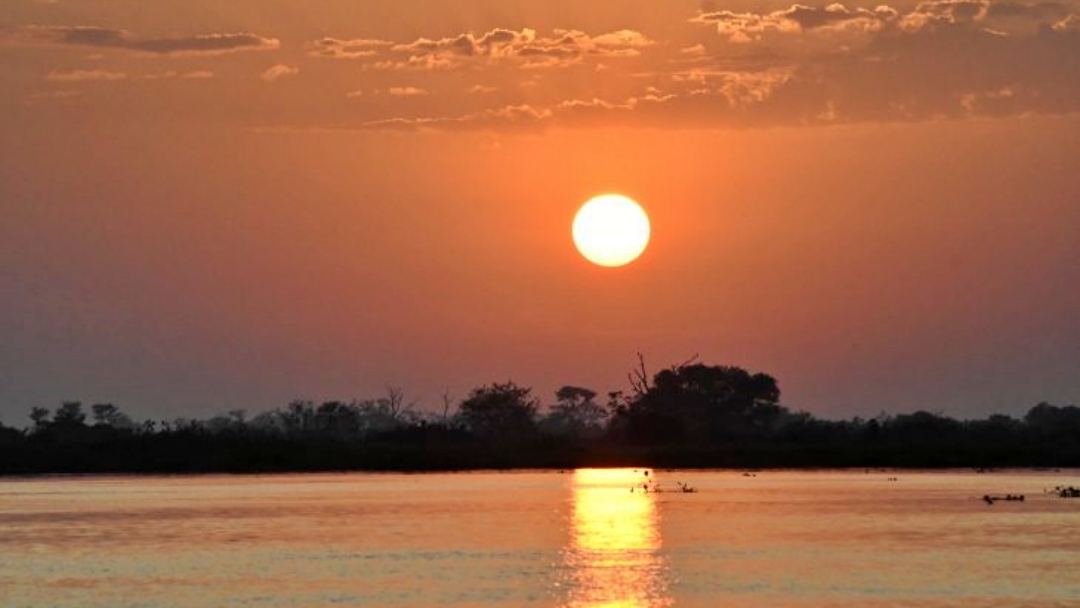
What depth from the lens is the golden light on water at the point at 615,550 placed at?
37288mm

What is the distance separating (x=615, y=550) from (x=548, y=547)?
1785 mm

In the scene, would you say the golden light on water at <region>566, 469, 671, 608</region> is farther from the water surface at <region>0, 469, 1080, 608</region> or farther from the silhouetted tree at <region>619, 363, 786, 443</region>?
the silhouetted tree at <region>619, 363, 786, 443</region>

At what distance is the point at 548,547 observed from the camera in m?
48.6

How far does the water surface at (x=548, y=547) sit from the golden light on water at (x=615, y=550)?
0.34ft

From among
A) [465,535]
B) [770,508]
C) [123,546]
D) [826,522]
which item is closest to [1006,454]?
[770,508]

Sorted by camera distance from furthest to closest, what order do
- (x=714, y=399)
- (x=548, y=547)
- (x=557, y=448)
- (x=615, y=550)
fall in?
(x=714, y=399) < (x=557, y=448) < (x=548, y=547) < (x=615, y=550)

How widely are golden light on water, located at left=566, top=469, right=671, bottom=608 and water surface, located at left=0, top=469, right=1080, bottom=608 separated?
104 millimetres

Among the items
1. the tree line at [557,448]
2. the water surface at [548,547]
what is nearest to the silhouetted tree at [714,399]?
the tree line at [557,448]

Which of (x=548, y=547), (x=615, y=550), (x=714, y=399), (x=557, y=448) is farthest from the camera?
(x=714, y=399)

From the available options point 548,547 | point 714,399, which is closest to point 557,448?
point 714,399

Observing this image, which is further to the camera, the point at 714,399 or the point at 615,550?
the point at 714,399

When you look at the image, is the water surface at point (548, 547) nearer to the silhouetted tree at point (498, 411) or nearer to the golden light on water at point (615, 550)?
the golden light on water at point (615, 550)

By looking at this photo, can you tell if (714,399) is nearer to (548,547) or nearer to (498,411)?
(498,411)

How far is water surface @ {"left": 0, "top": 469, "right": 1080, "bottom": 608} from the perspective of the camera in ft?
123
